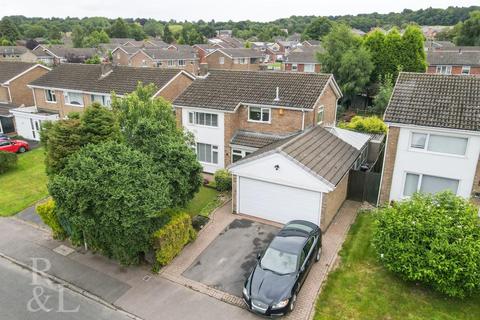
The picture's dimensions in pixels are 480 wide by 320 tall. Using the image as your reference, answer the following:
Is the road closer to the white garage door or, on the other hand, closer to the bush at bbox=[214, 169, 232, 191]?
the white garage door

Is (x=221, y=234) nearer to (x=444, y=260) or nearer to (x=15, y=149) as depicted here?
(x=444, y=260)

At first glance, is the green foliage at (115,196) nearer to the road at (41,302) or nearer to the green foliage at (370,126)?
the road at (41,302)

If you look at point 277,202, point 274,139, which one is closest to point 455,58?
point 274,139

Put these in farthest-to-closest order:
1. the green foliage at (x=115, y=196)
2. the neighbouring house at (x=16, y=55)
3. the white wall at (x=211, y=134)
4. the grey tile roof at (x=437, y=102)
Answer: the neighbouring house at (x=16, y=55) < the white wall at (x=211, y=134) < the grey tile roof at (x=437, y=102) < the green foliage at (x=115, y=196)

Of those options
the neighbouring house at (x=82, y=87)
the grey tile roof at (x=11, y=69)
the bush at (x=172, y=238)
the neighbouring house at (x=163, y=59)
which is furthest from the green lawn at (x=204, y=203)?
the neighbouring house at (x=163, y=59)

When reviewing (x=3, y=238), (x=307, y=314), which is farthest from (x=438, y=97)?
(x=3, y=238)

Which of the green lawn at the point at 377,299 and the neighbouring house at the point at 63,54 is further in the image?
the neighbouring house at the point at 63,54
